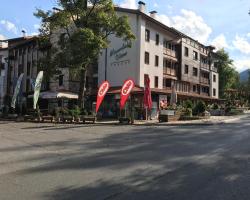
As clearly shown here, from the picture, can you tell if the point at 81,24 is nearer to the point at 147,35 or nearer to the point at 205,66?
the point at 147,35

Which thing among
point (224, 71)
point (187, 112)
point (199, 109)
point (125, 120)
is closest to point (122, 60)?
point (199, 109)

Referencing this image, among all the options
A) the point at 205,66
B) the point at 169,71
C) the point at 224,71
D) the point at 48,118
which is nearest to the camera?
the point at 48,118

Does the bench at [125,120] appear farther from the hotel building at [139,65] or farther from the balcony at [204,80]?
the balcony at [204,80]

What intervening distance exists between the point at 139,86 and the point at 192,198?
33.7 metres

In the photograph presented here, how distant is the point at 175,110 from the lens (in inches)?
1271

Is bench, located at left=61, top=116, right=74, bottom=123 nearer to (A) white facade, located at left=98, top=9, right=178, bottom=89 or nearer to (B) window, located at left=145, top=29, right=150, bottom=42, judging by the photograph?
(A) white facade, located at left=98, top=9, right=178, bottom=89

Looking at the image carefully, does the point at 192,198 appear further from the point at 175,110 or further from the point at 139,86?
the point at 139,86

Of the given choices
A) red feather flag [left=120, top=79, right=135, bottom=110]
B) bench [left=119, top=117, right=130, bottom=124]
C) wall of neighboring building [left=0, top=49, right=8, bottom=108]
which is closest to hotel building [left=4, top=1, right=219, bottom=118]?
wall of neighboring building [left=0, top=49, right=8, bottom=108]

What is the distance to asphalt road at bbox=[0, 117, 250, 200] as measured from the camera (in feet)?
22.6

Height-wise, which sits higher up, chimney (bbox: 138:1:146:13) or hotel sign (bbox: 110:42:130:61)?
chimney (bbox: 138:1:146:13)

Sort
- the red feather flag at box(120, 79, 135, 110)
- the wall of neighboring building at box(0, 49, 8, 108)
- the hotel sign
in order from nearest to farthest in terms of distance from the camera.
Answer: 1. the red feather flag at box(120, 79, 135, 110)
2. the hotel sign
3. the wall of neighboring building at box(0, 49, 8, 108)

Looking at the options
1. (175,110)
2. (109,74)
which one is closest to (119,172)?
(175,110)

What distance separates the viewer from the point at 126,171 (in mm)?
9008

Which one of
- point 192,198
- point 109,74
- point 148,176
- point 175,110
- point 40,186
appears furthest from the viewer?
point 109,74
